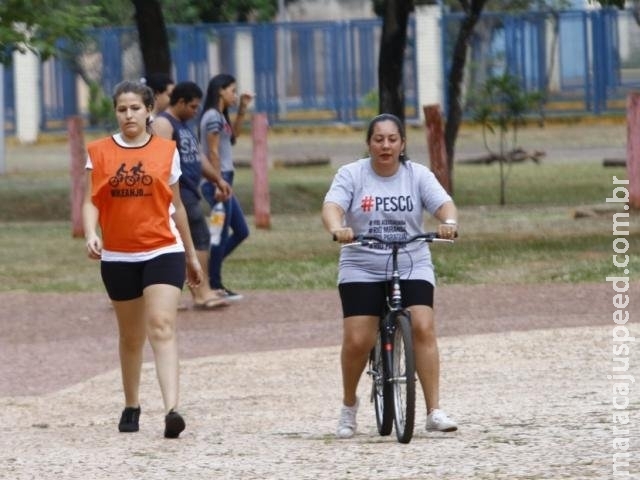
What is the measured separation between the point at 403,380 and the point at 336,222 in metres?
0.78

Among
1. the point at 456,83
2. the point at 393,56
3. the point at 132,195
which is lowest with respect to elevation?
the point at 132,195

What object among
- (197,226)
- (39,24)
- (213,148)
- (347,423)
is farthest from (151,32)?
(347,423)

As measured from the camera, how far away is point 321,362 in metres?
12.1

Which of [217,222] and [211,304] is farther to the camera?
[217,222]

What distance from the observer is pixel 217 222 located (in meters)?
14.8

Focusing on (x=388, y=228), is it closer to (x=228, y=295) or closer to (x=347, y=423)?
(x=347, y=423)

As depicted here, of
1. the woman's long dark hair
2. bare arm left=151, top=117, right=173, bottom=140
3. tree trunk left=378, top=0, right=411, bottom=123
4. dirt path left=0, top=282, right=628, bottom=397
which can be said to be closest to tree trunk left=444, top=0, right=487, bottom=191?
tree trunk left=378, top=0, right=411, bottom=123

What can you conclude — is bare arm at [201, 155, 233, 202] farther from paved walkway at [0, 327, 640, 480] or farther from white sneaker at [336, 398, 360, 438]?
white sneaker at [336, 398, 360, 438]

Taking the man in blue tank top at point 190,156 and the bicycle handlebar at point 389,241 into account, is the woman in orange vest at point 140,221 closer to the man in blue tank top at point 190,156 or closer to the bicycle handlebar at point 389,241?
the bicycle handlebar at point 389,241

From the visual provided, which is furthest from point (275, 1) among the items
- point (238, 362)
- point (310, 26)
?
point (238, 362)

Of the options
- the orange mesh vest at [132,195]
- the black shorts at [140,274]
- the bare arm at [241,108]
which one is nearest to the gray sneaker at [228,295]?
the bare arm at [241,108]

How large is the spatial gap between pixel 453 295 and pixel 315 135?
24.9 meters

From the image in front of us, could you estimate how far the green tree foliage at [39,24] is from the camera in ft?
64.1

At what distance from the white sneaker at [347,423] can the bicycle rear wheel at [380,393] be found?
117 mm
